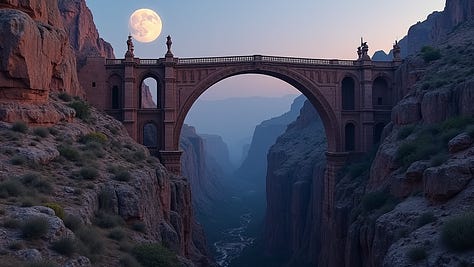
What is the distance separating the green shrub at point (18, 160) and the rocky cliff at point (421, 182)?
47.6ft

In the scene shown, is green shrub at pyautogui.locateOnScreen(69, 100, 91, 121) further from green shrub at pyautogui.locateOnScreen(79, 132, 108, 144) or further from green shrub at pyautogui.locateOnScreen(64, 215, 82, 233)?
green shrub at pyautogui.locateOnScreen(64, 215, 82, 233)

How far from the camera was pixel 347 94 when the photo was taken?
48406mm

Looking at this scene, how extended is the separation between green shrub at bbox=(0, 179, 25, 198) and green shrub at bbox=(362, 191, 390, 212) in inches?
823

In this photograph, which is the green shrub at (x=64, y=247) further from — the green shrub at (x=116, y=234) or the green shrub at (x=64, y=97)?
the green shrub at (x=64, y=97)

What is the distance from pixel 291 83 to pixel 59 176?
3147 centimetres

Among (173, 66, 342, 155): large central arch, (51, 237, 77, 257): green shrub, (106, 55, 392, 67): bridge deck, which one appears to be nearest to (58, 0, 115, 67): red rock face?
(106, 55, 392, 67): bridge deck

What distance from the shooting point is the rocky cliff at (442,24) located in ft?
201

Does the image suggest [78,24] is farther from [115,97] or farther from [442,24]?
[442,24]

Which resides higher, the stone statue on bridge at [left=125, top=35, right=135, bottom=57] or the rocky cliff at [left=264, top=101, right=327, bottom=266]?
the stone statue on bridge at [left=125, top=35, right=135, bottom=57]

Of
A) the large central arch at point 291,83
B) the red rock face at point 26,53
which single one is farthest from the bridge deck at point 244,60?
the red rock face at point 26,53

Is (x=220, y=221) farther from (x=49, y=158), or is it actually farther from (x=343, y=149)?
(x=49, y=158)

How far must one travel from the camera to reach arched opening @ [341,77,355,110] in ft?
158

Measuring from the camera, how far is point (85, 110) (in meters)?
30.0

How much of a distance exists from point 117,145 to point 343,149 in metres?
25.2
